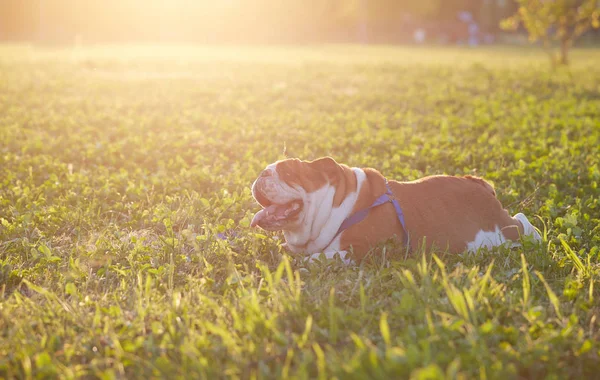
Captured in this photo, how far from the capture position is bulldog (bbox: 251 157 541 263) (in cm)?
440

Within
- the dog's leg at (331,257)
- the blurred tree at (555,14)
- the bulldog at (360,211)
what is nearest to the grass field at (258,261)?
the dog's leg at (331,257)

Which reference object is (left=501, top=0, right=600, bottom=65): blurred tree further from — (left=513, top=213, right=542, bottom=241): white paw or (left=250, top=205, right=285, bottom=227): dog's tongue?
(left=250, top=205, right=285, bottom=227): dog's tongue

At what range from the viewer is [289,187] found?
14.4 feet

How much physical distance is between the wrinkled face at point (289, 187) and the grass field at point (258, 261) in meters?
0.38

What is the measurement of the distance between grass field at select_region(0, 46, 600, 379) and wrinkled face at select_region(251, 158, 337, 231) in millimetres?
379

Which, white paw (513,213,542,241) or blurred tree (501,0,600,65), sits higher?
blurred tree (501,0,600,65)

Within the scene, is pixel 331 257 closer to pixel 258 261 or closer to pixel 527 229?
pixel 258 261

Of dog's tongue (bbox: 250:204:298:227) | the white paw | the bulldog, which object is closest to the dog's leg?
the bulldog

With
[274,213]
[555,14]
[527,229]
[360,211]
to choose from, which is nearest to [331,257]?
[360,211]

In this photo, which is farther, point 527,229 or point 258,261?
point 527,229

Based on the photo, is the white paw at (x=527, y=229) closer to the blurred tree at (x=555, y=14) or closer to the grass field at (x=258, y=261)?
the grass field at (x=258, y=261)

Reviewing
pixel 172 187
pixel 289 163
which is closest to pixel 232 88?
pixel 172 187

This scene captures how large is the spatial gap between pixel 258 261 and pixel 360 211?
0.87 meters

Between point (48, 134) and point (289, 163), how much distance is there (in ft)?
20.6
